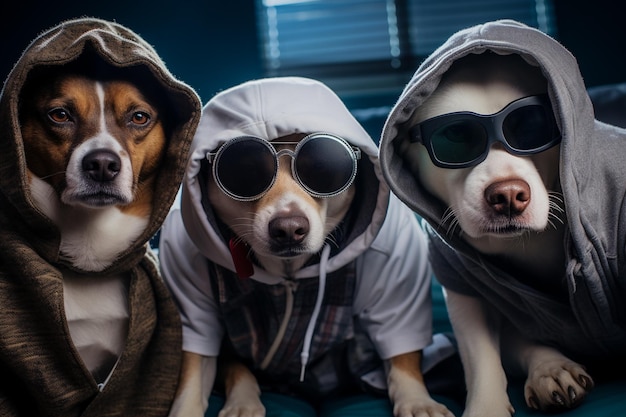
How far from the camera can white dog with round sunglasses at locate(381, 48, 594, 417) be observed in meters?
1.26

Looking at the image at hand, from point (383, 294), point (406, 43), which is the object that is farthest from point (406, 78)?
point (383, 294)

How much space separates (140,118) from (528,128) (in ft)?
2.76

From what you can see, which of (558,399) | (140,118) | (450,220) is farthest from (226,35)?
(558,399)

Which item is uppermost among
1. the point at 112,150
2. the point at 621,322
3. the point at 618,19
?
the point at 618,19

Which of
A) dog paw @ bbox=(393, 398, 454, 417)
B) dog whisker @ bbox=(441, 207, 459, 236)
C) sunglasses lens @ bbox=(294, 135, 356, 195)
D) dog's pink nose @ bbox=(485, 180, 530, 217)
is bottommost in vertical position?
dog paw @ bbox=(393, 398, 454, 417)

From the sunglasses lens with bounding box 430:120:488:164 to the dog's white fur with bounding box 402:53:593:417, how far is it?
0.03 m

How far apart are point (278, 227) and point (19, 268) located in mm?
525

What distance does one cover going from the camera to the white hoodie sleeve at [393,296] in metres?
1.56

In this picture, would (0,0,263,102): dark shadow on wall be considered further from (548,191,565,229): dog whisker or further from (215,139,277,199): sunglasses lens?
(548,191,565,229): dog whisker

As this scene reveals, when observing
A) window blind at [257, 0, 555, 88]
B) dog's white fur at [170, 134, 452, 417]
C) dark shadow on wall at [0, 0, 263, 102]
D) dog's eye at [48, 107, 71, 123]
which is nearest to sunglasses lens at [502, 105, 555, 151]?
dog's white fur at [170, 134, 452, 417]

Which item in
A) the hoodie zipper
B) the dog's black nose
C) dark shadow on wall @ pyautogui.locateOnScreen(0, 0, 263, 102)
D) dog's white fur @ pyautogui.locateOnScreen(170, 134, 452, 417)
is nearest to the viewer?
the dog's black nose

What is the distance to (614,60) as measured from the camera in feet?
11.6

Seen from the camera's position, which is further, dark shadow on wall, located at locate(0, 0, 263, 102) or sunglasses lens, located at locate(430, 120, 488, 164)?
dark shadow on wall, located at locate(0, 0, 263, 102)

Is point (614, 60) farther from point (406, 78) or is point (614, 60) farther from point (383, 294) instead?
point (383, 294)
